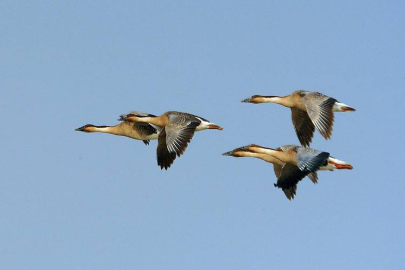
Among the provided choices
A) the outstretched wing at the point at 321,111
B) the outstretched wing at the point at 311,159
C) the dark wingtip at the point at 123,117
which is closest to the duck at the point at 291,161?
the outstretched wing at the point at 311,159

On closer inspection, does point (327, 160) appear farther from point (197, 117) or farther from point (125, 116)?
point (125, 116)

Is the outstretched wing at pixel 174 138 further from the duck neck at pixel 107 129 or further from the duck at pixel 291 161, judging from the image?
the duck neck at pixel 107 129

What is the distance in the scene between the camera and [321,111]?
34.0m

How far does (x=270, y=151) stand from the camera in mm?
34594

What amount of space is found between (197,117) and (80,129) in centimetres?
576

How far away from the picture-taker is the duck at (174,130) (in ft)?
111

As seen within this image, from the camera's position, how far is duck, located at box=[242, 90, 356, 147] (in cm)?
3372

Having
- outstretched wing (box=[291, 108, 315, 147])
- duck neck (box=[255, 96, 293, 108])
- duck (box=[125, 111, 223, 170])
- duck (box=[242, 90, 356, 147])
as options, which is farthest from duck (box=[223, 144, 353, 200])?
duck neck (box=[255, 96, 293, 108])

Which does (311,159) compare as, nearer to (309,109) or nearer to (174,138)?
(309,109)

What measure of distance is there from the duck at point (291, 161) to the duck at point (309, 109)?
1.04 metres

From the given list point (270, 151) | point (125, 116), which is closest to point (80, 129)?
point (125, 116)

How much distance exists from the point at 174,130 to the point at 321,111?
15.3 feet

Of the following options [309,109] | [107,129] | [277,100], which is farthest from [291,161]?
[107,129]

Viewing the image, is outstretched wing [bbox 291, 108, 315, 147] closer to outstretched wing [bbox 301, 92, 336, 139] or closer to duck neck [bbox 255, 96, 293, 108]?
duck neck [bbox 255, 96, 293, 108]
